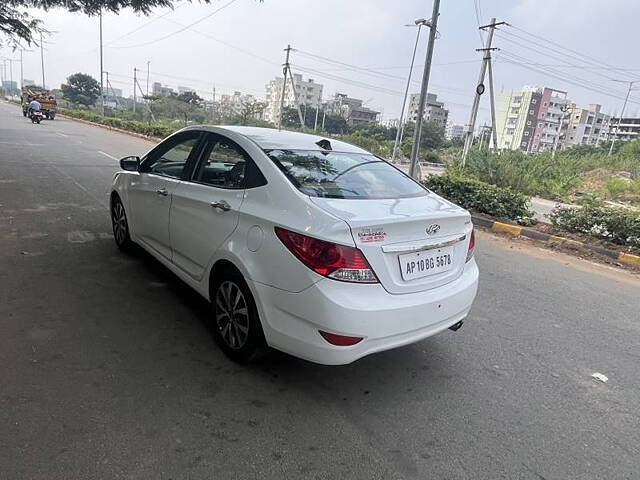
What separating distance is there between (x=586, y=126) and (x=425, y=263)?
11614 cm

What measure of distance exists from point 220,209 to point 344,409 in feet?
4.85

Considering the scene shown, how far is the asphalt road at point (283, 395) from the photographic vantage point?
83.9 inches

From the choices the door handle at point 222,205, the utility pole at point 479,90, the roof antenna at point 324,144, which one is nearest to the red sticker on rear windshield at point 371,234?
the door handle at point 222,205

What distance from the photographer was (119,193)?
467 centimetres

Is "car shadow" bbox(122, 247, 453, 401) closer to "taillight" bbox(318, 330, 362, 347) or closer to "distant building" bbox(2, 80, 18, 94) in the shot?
"taillight" bbox(318, 330, 362, 347)

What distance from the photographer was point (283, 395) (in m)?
2.63

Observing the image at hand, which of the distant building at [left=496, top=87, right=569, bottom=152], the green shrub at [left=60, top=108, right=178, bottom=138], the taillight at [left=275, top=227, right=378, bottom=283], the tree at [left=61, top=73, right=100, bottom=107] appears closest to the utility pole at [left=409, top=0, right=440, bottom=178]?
the taillight at [left=275, top=227, right=378, bottom=283]

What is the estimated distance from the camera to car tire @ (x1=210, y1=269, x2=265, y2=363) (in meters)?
2.72

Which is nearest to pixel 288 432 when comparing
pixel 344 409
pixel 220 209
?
pixel 344 409

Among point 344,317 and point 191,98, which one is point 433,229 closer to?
point 344,317

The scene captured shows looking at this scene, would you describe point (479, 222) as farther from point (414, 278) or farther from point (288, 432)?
point (288, 432)

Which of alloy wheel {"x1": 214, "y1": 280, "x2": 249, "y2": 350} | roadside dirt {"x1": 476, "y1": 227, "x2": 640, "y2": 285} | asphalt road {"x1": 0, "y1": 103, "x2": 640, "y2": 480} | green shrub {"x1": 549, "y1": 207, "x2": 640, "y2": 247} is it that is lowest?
asphalt road {"x1": 0, "y1": 103, "x2": 640, "y2": 480}

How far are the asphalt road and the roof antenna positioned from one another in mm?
1588

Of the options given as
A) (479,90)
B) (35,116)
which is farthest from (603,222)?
(35,116)
